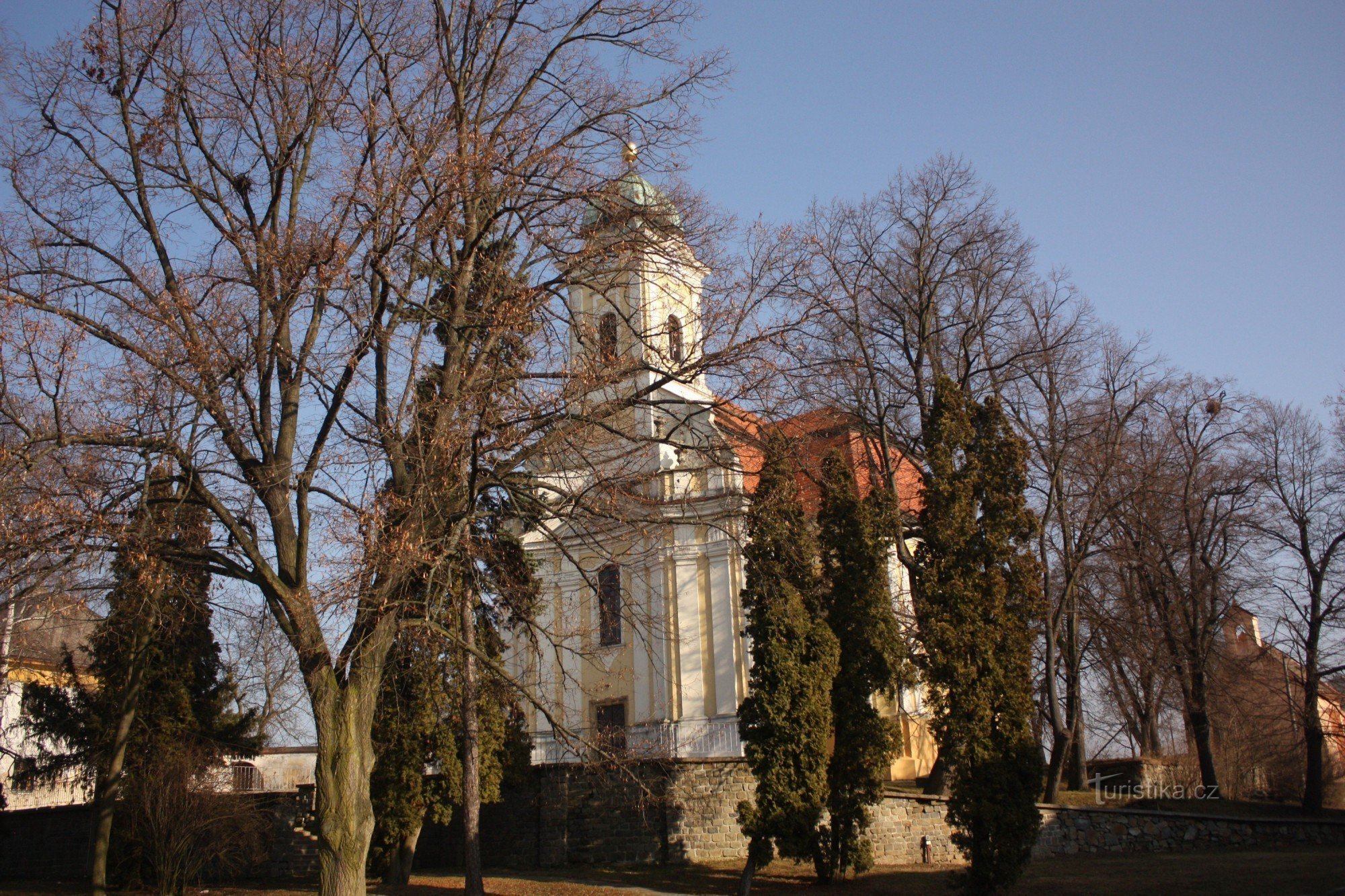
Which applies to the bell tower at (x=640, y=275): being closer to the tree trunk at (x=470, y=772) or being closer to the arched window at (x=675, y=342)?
the arched window at (x=675, y=342)

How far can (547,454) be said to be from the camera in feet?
38.9

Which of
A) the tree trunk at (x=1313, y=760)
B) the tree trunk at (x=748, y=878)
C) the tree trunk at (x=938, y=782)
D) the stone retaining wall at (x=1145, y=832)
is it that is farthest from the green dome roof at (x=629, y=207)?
the tree trunk at (x=1313, y=760)

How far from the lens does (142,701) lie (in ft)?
60.9

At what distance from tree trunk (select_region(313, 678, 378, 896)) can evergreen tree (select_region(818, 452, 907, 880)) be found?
313 inches

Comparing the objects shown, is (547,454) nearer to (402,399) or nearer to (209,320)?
(402,399)

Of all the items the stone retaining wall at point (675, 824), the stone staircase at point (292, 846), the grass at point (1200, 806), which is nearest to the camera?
the stone retaining wall at point (675, 824)

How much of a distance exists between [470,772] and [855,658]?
251 inches

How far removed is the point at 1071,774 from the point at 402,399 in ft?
67.1

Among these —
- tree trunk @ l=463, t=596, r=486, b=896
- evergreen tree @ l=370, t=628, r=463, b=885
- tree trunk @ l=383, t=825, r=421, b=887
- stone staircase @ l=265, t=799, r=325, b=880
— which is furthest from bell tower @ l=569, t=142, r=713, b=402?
stone staircase @ l=265, t=799, r=325, b=880

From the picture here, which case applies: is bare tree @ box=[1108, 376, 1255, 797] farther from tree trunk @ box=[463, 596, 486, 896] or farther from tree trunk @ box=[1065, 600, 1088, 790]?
tree trunk @ box=[463, 596, 486, 896]

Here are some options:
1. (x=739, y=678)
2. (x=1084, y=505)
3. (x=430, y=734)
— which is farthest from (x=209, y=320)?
(x=1084, y=505)

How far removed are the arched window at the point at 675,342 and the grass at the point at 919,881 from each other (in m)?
8.26

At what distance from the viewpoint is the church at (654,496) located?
12.1 meters

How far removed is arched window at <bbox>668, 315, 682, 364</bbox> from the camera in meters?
12.0
